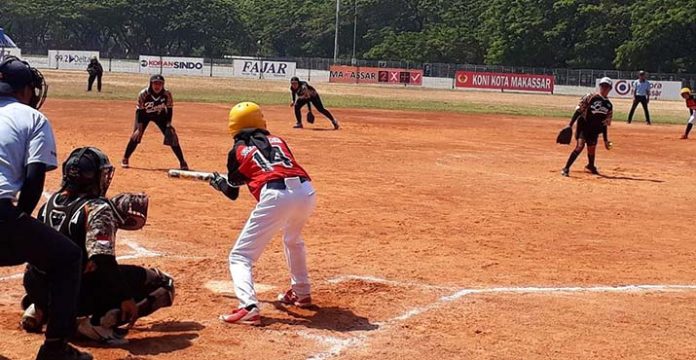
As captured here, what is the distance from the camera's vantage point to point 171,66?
3083 inches

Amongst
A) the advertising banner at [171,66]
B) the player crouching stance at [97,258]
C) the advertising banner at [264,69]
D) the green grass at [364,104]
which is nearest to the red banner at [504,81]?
the advertising banner at [264,69]

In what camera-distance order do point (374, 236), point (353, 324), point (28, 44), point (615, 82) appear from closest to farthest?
point (353, 324) < point (374, 236) < point (615, 82) < point (28, 44)

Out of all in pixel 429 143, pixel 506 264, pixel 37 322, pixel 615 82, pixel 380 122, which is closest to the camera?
pixel 37 322

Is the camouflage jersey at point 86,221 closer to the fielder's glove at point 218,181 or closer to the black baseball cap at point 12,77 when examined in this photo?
the black baseball cap at point 12,77

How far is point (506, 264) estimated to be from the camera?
379 inches

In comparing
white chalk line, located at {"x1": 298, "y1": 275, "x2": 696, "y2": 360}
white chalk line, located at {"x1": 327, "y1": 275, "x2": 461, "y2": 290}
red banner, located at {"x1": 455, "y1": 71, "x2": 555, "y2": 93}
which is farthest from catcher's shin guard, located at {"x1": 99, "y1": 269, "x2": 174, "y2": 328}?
red banner, located at {"x1": 455, "y1": 71, "x2": 555, "y2": 93}

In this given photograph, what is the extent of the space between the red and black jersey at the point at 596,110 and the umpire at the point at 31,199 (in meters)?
13.3

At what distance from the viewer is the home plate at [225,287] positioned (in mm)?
8031

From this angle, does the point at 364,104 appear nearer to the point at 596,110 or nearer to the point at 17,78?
the point at 596,110

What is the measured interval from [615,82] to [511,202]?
50660 mm

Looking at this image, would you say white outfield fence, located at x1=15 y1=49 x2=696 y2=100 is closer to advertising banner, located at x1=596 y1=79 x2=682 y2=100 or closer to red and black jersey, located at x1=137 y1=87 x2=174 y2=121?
advertising banner, located at x1=596 y1=79 x2=682 y2=100

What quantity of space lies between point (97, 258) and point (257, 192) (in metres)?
1.51

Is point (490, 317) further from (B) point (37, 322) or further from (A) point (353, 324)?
(B) point (37, 322)

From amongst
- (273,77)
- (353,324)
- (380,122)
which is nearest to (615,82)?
(273,77)
